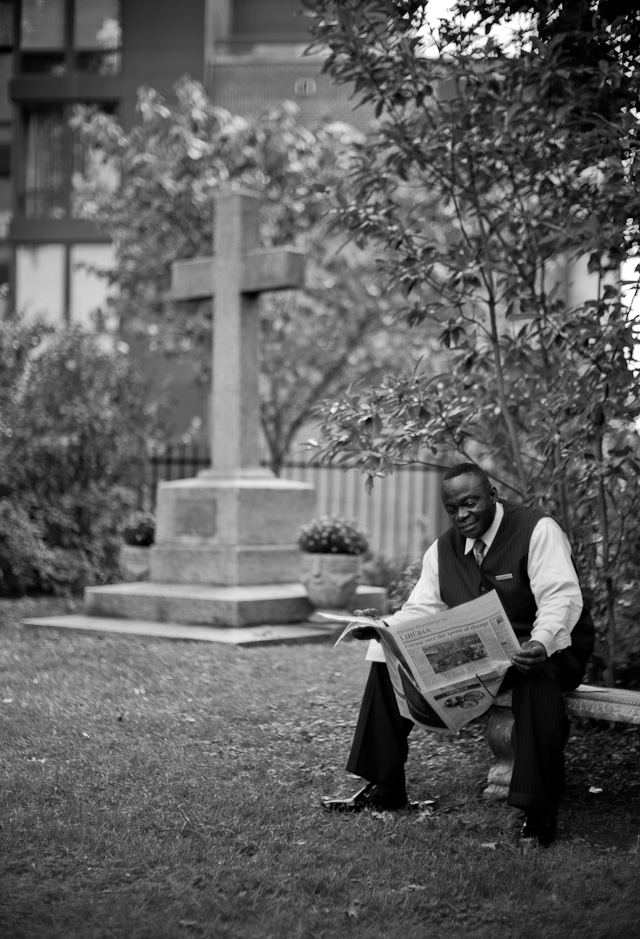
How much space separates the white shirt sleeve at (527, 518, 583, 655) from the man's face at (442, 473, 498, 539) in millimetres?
213

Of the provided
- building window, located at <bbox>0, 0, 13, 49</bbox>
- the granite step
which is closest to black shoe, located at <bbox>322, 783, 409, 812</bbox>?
the granite step

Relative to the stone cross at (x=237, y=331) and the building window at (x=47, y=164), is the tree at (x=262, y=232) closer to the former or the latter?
the stone cross at (x=237, y=331)

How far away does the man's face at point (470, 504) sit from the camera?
4.75 metres

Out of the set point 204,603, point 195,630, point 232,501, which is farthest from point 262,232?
point 195,630

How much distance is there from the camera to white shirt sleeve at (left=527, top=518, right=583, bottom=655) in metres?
4.50

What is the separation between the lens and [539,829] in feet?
14.1

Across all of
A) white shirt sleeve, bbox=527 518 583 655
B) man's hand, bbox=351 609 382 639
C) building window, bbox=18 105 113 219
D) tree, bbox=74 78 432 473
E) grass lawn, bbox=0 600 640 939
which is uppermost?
building window, bbox=18 105 113 219

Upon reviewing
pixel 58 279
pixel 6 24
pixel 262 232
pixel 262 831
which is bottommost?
pixel 262 831

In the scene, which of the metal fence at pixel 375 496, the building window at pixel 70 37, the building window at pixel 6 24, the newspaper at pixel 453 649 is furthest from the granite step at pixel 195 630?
the building window at pixel 6 24

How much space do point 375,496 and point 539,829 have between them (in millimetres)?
15151

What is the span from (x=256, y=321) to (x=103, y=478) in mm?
4798

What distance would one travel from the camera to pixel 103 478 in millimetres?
14328

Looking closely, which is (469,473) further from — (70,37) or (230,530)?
(70,37)

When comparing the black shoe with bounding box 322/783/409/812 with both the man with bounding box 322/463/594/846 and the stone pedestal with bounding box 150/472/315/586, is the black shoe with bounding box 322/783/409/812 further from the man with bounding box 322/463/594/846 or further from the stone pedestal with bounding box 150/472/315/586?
the stone pedestal with bounding box 150/472/315/586
